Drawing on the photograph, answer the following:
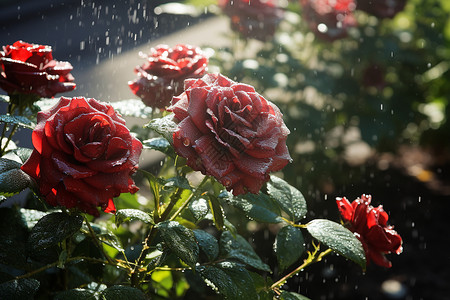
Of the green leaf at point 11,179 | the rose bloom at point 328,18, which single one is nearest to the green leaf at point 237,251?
the green leaf at point 11,179

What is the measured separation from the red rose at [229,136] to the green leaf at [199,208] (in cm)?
14

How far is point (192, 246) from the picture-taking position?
2.56 feet

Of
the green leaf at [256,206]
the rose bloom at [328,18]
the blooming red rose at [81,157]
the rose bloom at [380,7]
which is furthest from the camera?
the rose bloom at [380,7]

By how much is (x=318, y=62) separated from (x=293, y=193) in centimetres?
185

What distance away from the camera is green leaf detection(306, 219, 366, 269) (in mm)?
844

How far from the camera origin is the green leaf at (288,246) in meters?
0.92

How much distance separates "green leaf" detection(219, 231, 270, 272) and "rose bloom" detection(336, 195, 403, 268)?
17 centimetres

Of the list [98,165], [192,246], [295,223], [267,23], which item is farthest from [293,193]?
[267,23]

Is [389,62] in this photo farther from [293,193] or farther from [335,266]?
[293,193]

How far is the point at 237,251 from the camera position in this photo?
1.00 metres

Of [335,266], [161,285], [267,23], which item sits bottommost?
[335,266]

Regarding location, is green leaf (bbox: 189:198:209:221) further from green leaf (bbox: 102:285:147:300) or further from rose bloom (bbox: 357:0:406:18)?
rose bloom (bbox: 357:0:406:18)

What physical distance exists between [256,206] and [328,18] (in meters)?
1.62

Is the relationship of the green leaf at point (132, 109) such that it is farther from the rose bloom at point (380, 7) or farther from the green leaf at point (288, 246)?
the rose bloom at point (380, 7)
